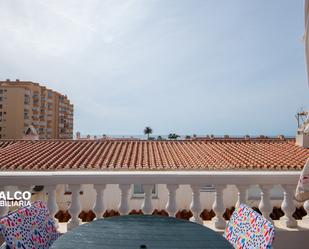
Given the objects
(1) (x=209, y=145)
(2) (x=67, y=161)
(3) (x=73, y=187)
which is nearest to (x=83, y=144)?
(2) (x=67, y=161)

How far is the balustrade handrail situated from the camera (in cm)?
271

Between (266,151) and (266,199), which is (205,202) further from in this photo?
(266,151)

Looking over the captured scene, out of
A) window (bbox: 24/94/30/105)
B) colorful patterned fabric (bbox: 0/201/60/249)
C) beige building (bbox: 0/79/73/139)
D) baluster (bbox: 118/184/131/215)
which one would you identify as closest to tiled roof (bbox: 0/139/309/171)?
baluster (bbox: 118/184/131/215)

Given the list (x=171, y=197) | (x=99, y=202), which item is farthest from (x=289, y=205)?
(x=99, y=202)

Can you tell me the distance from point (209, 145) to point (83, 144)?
9.48 m

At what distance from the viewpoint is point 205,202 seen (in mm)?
8109

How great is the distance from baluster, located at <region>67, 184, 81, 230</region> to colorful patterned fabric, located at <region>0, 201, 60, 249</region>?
44 centimetres

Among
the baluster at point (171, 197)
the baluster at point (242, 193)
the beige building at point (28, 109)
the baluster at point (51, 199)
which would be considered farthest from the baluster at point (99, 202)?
the beige building at point (28, 109)

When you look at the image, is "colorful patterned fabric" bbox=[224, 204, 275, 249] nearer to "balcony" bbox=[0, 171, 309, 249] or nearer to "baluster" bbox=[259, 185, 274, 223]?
"balcony" bbox=[0, 171, 309, 249]

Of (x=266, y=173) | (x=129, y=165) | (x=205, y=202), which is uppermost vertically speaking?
(x=266, y=173)

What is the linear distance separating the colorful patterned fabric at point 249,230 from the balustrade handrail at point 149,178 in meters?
0.56

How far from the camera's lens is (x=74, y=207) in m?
2.81

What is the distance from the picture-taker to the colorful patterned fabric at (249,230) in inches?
69.2

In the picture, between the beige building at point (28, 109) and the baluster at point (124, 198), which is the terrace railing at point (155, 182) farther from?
the beige building at point (28, 109)
